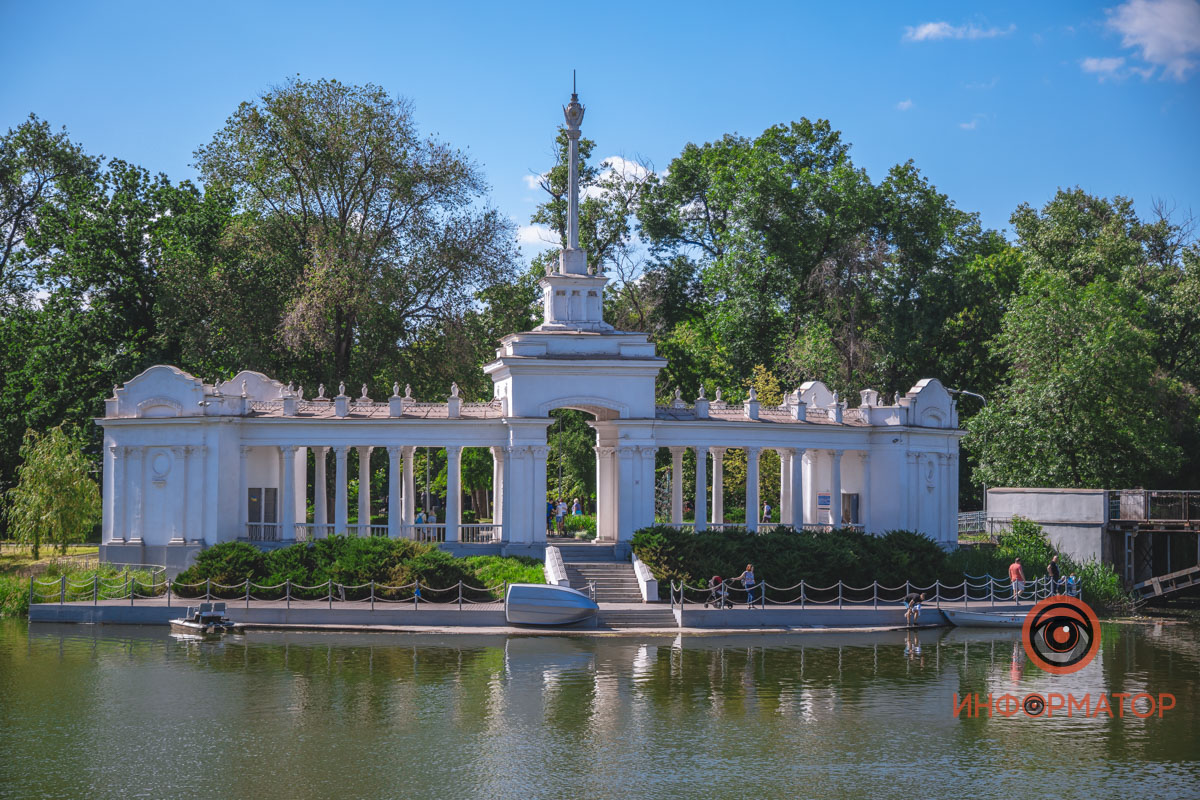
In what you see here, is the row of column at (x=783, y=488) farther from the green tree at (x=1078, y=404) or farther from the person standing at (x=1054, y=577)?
the green tree at (x=1078, y=404)

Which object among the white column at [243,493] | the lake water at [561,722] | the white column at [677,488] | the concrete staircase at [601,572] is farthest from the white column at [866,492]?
the white column at [243,493]

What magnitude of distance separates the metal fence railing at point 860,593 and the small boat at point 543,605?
3.45 metres

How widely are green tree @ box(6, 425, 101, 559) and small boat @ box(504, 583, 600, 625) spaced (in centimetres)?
2215

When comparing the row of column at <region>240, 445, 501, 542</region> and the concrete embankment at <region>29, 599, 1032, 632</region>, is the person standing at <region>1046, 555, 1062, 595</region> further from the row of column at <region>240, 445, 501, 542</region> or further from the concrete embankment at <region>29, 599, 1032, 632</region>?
the row of column at <region>240, 445, 501, 542</region>

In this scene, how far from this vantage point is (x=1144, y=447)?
57906 millimetres

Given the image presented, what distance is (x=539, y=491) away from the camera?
158 feet

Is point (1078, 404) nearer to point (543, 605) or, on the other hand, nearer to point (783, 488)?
point (783, 488)

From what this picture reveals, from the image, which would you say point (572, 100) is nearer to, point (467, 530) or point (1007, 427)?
point (467, 530)

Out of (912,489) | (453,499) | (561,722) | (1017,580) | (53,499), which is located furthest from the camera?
(912,489)

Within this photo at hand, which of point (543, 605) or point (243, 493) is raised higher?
point (243, 493)

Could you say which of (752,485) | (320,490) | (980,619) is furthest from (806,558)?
(320,490)

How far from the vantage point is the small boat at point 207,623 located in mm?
39250

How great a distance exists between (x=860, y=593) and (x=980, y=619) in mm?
4349

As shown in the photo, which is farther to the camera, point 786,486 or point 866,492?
point 786,486
